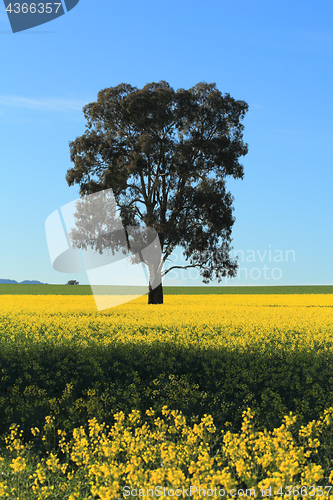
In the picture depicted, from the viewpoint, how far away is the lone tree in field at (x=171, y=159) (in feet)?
84.8

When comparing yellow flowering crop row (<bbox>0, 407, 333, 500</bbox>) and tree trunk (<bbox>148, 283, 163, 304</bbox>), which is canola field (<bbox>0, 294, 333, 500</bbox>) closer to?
yellow flowering crop row (<bbox>0, 407, 333, 500</bbox>)

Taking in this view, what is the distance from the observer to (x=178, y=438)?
21.2 feet

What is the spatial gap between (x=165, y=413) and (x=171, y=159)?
2120 centimetres

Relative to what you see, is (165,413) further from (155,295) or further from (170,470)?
(155,295)

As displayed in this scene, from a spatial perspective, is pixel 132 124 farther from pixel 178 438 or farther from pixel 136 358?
pixel 178 438

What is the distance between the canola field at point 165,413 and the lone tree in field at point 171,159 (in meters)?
15.8

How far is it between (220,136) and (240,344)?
20.4 metres

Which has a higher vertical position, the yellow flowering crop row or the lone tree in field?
the lone tree in field

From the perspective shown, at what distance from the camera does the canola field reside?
199 inches

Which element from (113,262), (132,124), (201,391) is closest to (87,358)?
(201,391)

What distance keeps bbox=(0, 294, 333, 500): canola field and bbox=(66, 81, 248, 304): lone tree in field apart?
15.8 m
